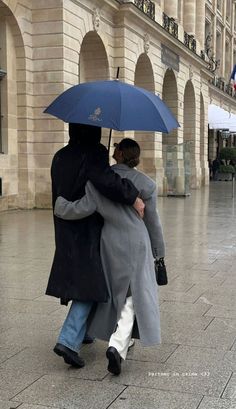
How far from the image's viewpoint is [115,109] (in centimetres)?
402

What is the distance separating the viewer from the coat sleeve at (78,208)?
13.3 ft

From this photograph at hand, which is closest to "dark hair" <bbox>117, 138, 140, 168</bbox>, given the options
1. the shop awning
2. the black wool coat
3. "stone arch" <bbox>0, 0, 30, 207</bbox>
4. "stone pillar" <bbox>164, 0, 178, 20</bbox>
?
the black wool coat

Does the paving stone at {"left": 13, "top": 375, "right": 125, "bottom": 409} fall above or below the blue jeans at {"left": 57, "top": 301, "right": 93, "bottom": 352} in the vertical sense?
below

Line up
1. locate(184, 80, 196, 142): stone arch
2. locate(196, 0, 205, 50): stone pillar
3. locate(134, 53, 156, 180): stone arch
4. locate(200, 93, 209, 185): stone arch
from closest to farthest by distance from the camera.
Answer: locate(134, 53, 156, 180): stone arch
locate(184, 80, 196, 142): stone arch
locate(200, 93, 209, 185): stone arch
locate(196, 0, 205, 50): stone pillar

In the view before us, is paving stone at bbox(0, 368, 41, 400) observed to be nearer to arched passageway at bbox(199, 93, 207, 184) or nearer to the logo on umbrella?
the logo on umbrella

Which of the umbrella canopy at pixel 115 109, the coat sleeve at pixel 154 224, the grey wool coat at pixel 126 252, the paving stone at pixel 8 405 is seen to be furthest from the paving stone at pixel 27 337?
the umbrella canopy at pixel 115 109

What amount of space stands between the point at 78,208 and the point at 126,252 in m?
0.46

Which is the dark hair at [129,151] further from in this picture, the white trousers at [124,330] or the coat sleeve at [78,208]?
the white trousers at [124,330]

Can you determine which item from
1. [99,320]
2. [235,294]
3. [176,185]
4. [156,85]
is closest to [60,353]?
[99,320]

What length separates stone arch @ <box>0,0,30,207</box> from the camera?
16578 mm

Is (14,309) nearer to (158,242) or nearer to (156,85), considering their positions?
(158,242)

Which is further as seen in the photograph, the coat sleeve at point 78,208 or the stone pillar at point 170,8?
the stone pillar at point 170,8

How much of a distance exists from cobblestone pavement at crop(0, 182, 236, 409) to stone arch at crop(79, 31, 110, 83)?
43.3 ft

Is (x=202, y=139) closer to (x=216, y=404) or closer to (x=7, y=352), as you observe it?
(x=7, y=352)
